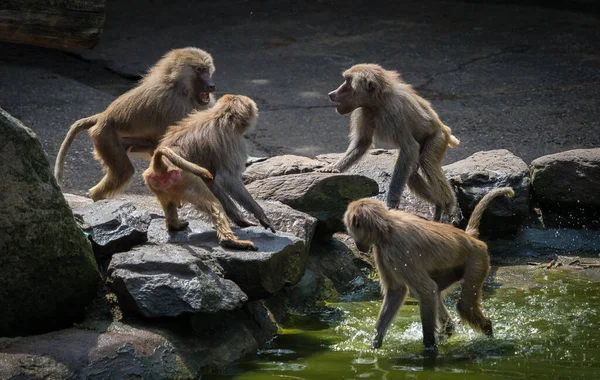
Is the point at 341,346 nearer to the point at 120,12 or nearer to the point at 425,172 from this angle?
the point at 425,172

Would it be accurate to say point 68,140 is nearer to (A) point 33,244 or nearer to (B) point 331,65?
(A) point 33,244

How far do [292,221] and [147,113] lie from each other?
130cm

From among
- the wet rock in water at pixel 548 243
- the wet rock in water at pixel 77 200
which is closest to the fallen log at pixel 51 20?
the wet rock in water at pixel 77 200

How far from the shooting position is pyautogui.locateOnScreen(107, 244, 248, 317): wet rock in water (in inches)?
198

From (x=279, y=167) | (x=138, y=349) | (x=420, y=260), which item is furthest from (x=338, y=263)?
(x=138, y=349)

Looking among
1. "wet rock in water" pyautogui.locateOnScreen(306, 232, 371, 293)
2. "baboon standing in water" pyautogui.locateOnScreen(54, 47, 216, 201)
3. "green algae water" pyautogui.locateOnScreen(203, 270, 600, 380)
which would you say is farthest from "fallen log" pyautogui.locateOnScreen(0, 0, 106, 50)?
"green algae water" pyautogui.locateOnScreen(203, 270, 600, 380)

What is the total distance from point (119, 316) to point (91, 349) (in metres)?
0.61

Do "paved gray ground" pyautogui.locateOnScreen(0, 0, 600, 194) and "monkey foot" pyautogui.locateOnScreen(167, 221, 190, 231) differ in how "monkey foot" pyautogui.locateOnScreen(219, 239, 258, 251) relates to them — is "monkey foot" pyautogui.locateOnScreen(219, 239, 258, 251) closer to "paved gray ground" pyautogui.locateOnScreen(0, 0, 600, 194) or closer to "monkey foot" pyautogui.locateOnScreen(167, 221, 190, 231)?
"monkey foot" pyautogui.locateOnScreen(167, 221, 190, 231)

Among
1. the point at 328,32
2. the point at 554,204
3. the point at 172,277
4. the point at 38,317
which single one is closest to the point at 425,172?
the point at 554,204

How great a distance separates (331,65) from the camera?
1212cm

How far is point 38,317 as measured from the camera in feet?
16.4

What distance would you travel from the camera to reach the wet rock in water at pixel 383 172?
7609 mm

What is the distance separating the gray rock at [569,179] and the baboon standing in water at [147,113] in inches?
109

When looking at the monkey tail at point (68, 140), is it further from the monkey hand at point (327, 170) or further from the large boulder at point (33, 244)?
the large boulder at point (33, 244)
